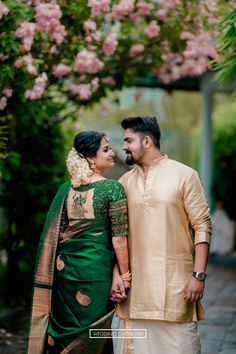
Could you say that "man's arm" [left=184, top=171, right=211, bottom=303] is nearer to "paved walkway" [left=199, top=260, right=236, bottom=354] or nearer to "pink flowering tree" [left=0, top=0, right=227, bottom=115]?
"paved walkway" [left=199, top=260, right=236, bottom=354]

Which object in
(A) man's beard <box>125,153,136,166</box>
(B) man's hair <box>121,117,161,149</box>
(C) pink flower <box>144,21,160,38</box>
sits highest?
(C) pink flower <box>144,21,160,38</box>

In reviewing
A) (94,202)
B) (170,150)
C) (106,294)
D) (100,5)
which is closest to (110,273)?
(106,294)

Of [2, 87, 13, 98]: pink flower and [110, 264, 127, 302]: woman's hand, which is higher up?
[2, 87, 13, 98]: pink flower

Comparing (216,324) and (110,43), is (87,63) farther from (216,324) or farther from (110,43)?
(216,324)

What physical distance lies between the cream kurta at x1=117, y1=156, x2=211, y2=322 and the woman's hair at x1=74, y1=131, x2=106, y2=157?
1.39 feet

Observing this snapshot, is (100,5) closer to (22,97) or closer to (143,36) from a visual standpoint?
(22,97)

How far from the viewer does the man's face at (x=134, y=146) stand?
220 inches

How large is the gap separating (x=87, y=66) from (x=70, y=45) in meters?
0.29

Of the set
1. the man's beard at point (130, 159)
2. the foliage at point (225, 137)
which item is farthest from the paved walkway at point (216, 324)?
the foliage at point (225, 137)

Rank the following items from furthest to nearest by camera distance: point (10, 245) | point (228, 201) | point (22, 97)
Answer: point (228, 201)
point (10, 245)
point (22, 97)

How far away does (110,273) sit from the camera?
5586 millimetres

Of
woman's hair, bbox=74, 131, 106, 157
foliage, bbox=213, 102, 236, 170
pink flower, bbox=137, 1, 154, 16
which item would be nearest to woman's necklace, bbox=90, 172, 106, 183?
woman's hair, bbox=74, 131, 106, 157

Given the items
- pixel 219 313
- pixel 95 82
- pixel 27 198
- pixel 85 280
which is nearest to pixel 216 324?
pixel 219 313

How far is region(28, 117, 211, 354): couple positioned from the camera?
545cm
